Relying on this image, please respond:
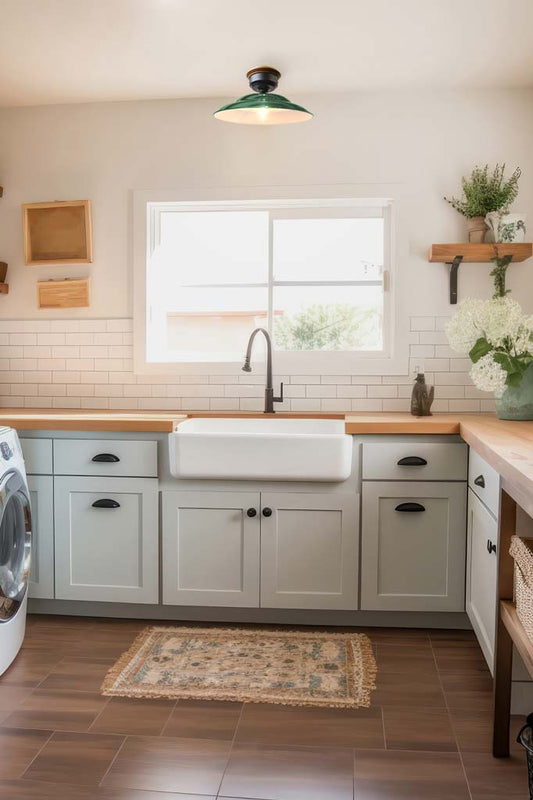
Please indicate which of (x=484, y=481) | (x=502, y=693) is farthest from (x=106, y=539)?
(x=502, y=693)

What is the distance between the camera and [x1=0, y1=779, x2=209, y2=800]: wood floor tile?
1.95 meters

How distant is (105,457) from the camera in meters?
3.17

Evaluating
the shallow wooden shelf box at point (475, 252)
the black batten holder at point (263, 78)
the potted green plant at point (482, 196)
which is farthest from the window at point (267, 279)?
the black batten holder at point (263, 78)

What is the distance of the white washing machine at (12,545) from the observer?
2.68 metres

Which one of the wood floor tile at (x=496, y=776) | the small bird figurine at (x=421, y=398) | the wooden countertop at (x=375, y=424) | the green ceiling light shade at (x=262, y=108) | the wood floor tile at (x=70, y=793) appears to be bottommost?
the wood floor tile at (x=70, y=793)

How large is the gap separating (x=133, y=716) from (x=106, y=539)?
0.96 meters

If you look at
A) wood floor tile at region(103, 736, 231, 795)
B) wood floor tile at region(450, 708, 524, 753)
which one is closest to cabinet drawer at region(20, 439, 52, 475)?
wood floor tile at region(103, 736, 231, 795)

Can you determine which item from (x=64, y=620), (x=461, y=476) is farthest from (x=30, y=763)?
(x=461, y=476)

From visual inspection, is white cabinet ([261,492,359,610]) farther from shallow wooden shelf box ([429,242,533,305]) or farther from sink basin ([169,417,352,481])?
shallow wooden shelf box ([429,242,533,305])

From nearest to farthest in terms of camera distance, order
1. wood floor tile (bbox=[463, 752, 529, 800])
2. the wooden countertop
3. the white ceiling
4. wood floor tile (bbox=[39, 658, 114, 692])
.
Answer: wood floor tile (bbox=[463, 752, 529, 800])
the wooden countertop
wood floor tile (bbox=[39, 658, 114, 692])
the white ceiling

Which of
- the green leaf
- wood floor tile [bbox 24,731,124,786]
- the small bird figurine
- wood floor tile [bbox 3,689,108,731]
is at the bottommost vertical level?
wood floor tile [bbox 3,689,108,731]

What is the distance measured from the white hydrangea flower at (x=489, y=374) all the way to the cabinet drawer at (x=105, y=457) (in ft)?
4.69

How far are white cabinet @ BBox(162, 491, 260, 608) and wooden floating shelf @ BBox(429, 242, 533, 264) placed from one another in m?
1.50

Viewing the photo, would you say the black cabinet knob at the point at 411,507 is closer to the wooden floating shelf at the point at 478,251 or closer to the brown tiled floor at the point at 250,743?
the brown tiled floor at the point at 250,743
